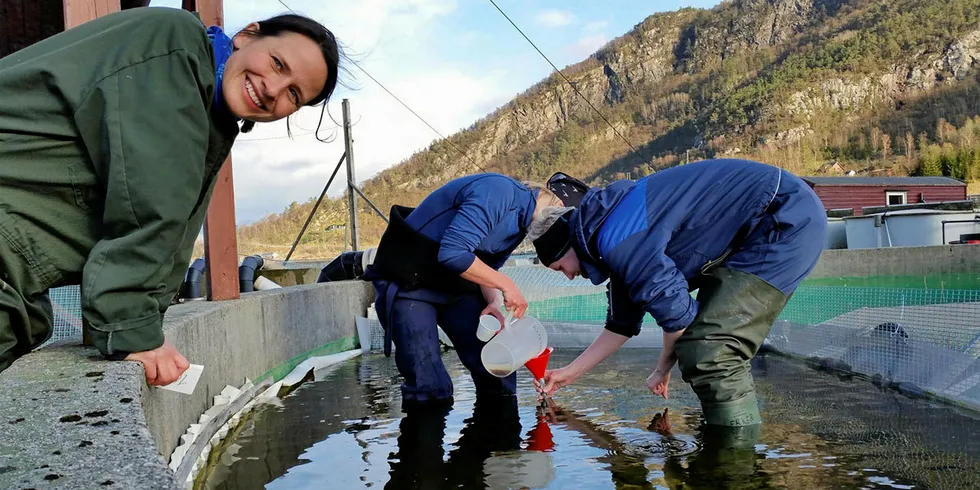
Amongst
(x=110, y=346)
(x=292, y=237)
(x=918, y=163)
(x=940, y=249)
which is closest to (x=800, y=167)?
(x=918, y=163)

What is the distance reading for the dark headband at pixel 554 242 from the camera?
11.4 feet

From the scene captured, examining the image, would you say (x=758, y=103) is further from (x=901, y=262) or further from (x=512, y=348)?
(x=512, y=348)

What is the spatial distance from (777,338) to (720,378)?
2827 millimetres

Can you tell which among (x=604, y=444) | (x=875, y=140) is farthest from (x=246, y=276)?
(x=875, y=140)

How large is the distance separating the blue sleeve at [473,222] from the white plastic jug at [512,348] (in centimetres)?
73

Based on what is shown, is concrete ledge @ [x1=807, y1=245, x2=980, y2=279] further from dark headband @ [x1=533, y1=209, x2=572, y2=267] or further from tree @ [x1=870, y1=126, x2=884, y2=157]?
tree @ [x1=870, y1=126, x2=884, y2=157]

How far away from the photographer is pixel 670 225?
3.34m

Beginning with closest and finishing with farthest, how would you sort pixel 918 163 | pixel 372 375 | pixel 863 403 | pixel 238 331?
pixel 863 403 → pixel 238 331 → pixel 372 375 → pixel 918 163

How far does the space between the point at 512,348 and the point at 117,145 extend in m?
2.79

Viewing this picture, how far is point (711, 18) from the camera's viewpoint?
128 m

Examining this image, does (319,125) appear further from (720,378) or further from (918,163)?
(918,163)

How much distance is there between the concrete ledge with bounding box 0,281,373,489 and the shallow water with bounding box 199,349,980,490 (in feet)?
1.05

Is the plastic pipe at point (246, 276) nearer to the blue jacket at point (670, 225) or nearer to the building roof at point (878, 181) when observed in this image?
the blue jacket at point (670, 225)

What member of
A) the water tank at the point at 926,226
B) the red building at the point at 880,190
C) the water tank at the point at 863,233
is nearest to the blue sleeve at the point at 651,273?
the water tank at the point at 926,226
